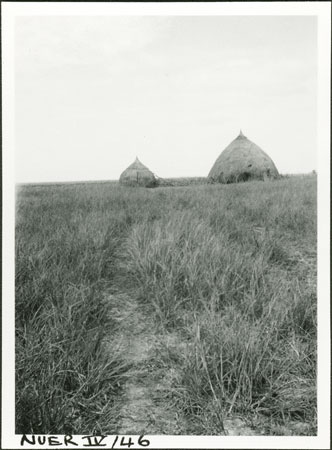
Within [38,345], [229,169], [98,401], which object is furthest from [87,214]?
[229,169]

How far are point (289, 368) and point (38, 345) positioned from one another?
115 cm

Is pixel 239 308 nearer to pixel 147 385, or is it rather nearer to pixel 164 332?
pixel 164 332

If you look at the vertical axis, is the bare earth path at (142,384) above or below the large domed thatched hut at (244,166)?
below

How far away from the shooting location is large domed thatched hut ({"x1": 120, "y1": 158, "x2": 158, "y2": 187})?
12.7 metres

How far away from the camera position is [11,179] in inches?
86.4

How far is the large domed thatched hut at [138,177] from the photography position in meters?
12.7

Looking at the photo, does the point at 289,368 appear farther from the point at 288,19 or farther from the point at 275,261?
the point at 288,19

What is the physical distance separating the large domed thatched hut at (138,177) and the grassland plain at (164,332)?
9.65 meters

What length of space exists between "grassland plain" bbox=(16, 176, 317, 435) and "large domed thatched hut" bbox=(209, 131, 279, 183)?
9.52m

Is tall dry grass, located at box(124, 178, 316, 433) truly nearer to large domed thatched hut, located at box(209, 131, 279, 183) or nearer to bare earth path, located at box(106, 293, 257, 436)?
bare earth path, located at box(106, 293, 257, 436)

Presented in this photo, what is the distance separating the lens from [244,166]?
12398 millimetres

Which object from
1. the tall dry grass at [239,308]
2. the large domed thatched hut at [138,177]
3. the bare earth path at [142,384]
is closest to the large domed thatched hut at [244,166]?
the large domed thatched hut at [138,177]

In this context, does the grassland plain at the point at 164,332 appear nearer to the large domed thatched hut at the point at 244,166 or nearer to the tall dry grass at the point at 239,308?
the tall dry grass at the point at 239,308

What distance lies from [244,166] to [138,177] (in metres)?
4.23
